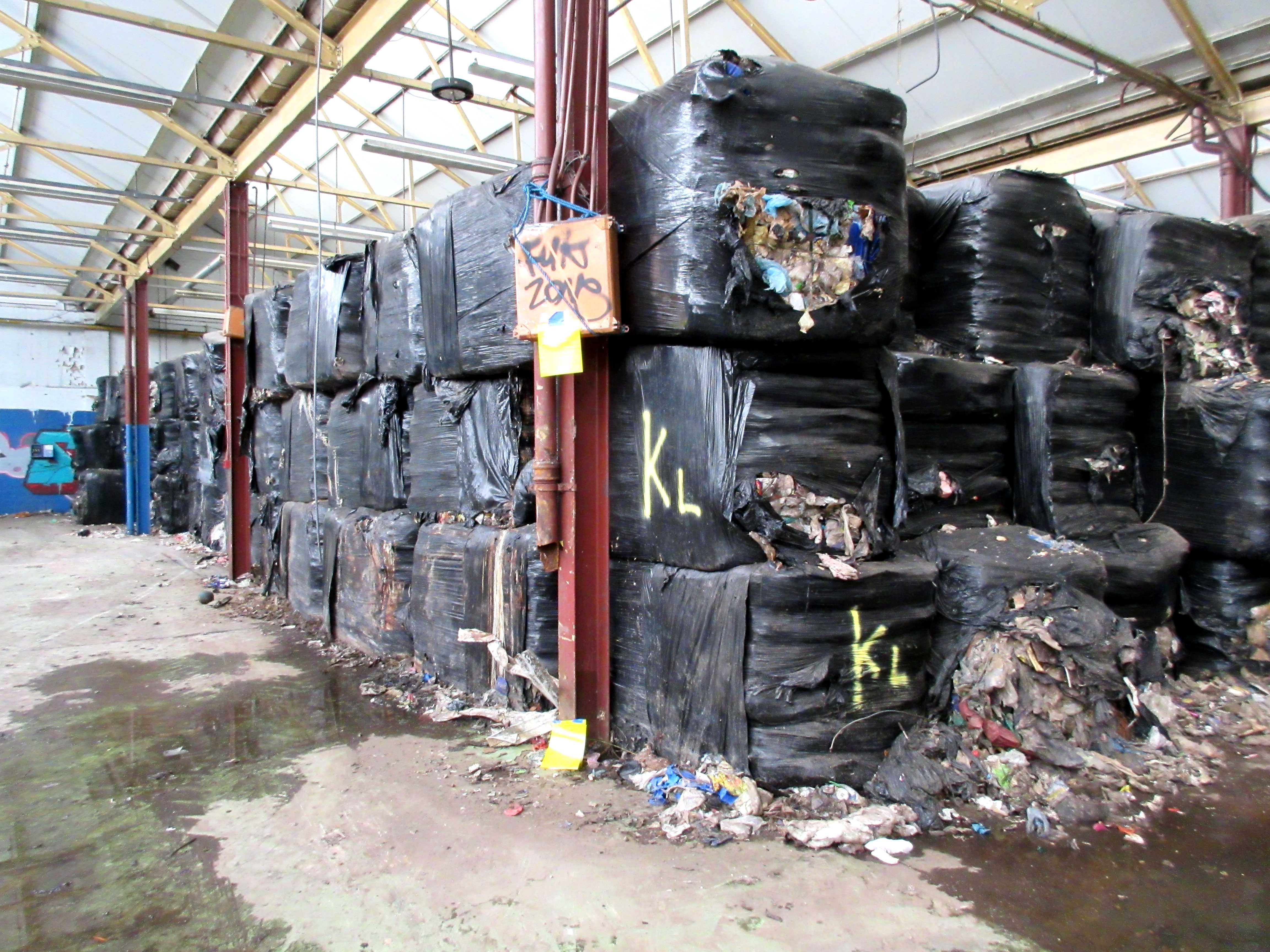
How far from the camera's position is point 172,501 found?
9977mm

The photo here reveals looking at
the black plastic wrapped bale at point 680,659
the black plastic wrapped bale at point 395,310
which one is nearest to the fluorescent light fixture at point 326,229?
the black plastic wrapped bale at point 395,310

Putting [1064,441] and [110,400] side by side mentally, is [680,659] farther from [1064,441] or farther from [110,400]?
[110,400]

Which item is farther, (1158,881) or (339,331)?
(339,331)

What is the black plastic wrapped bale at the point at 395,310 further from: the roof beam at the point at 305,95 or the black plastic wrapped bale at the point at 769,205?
the black plastic wrapped bale at the point at 769,205

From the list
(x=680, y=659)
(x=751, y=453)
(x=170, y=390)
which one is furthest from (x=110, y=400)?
(x=751, y=453)

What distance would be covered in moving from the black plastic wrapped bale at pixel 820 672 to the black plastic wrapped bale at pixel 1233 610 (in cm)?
204

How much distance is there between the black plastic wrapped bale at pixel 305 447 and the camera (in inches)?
189

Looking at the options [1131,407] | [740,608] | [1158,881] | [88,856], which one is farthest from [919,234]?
[88,856]

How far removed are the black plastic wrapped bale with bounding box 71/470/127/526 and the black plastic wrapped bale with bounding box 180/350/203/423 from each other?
261 cm

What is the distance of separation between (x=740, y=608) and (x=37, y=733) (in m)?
2.85

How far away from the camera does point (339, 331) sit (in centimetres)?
440

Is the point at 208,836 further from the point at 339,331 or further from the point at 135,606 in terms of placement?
the point at 135,606

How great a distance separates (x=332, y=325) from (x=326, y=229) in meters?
5.65

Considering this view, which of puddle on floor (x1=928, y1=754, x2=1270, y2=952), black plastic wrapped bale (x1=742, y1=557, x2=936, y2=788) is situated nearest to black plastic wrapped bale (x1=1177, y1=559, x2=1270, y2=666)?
puddle on floor (x1=928, y1=754, x2=1270, y2=952)
